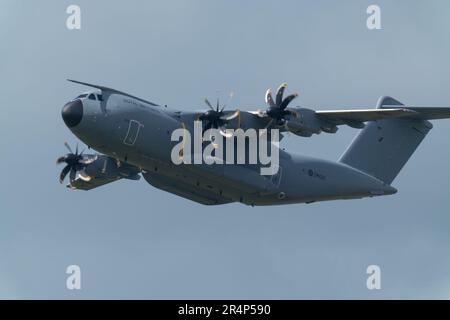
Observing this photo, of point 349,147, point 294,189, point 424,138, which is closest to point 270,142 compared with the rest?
point 294,189

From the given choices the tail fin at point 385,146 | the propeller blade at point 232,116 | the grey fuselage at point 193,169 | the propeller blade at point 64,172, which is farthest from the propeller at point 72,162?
the tail fin at point 385,146

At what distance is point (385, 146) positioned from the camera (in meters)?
35.6

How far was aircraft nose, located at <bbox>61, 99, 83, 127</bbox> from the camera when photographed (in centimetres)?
2997

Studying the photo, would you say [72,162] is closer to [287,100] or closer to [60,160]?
[60,160]

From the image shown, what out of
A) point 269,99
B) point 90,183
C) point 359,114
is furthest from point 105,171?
point 359,114

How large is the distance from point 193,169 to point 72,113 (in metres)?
3.64

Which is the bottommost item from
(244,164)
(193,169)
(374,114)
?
(193,169)

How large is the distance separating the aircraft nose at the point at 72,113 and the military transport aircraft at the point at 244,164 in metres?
0.03

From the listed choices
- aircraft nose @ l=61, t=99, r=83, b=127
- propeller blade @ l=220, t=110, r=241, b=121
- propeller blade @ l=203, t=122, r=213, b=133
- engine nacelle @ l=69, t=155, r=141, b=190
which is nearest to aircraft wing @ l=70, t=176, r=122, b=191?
engine nacelle @ l=69, t=155, r=141, b=190
